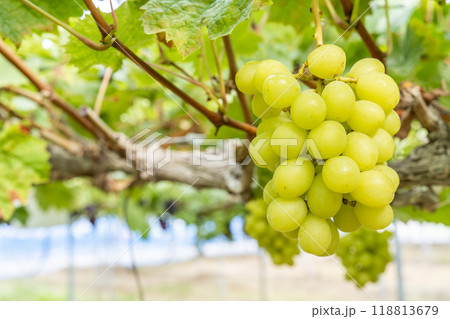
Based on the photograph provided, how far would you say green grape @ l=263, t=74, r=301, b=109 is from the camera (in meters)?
0.36

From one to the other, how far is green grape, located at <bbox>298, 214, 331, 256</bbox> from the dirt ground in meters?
4.96

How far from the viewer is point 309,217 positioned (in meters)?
0.37

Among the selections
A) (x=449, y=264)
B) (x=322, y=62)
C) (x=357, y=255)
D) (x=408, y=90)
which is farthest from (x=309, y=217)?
(x=449, y=264)

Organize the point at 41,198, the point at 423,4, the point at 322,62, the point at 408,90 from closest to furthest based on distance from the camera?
the point at 322,62, the point at 408,90, the point at 423,4, the point at 41,198

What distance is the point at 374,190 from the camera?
1.13 ft

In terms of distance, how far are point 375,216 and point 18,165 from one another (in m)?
0.91

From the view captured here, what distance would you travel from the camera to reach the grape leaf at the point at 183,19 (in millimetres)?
430

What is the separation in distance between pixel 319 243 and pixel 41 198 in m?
1.69

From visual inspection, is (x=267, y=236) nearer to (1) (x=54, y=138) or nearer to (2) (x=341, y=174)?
(1) (x=54, y=138)

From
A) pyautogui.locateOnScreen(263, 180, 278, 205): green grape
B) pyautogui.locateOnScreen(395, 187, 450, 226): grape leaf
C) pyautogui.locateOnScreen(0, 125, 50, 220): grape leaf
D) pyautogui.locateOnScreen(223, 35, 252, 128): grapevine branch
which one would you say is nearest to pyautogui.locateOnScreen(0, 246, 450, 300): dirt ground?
pyautogui.locateOnScreen(0, 125, 50, 220): grape leaf

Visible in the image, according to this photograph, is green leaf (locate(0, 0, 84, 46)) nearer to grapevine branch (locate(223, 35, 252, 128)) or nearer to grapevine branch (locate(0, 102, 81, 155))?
grapevine branch (locate(223, 35, 252, 128))

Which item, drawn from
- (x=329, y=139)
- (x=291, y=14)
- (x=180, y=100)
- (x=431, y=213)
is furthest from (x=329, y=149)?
(x=180, y=100)

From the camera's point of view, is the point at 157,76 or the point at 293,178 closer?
the point at 293,178
